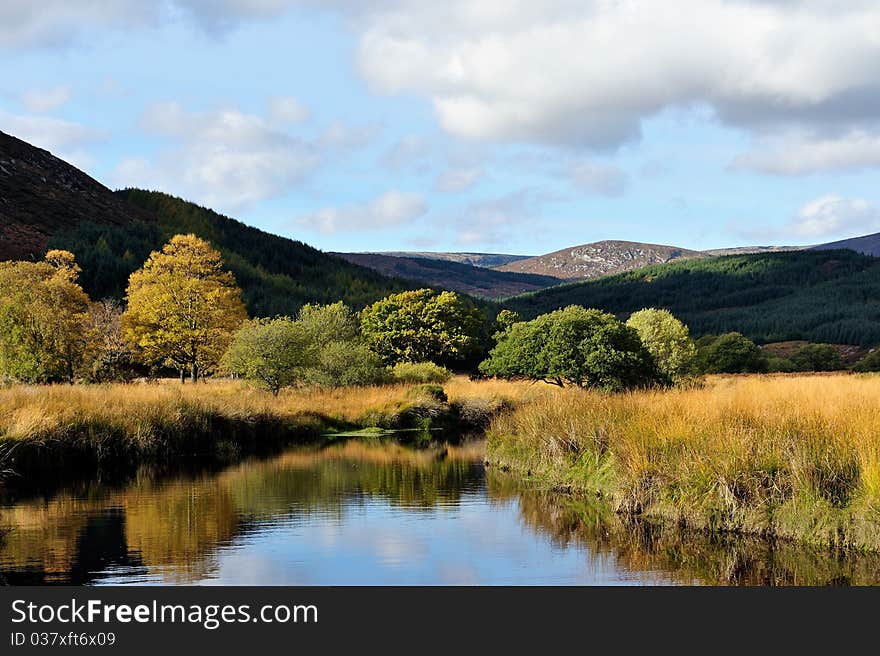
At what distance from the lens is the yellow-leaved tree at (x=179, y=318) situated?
5325 centimetres

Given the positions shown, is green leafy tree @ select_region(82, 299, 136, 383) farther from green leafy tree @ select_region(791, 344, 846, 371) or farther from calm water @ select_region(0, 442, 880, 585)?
green leafy tree @ select_region(791, 344, 846, 371)

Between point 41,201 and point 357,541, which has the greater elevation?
point 41,201

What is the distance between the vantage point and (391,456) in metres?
31.1

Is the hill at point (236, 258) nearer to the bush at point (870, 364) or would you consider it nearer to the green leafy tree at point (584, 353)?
the bush at point (870, 364)

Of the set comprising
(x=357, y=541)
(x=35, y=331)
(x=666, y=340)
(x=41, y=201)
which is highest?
(x=41, y=201)

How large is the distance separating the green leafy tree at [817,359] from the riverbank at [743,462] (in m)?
78.1

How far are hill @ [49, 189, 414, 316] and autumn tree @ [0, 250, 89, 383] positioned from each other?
60.0 meters

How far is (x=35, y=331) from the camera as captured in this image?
4119cm

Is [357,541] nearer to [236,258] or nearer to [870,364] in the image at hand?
[870,364]

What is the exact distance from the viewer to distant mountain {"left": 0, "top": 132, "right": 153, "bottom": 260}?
390 ft

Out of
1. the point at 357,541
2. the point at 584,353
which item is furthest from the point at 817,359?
the point at 357,541

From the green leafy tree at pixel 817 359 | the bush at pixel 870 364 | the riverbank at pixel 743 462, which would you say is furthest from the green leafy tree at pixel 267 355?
the green leafy tree at pixel 817 359

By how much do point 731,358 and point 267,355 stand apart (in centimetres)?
5392
